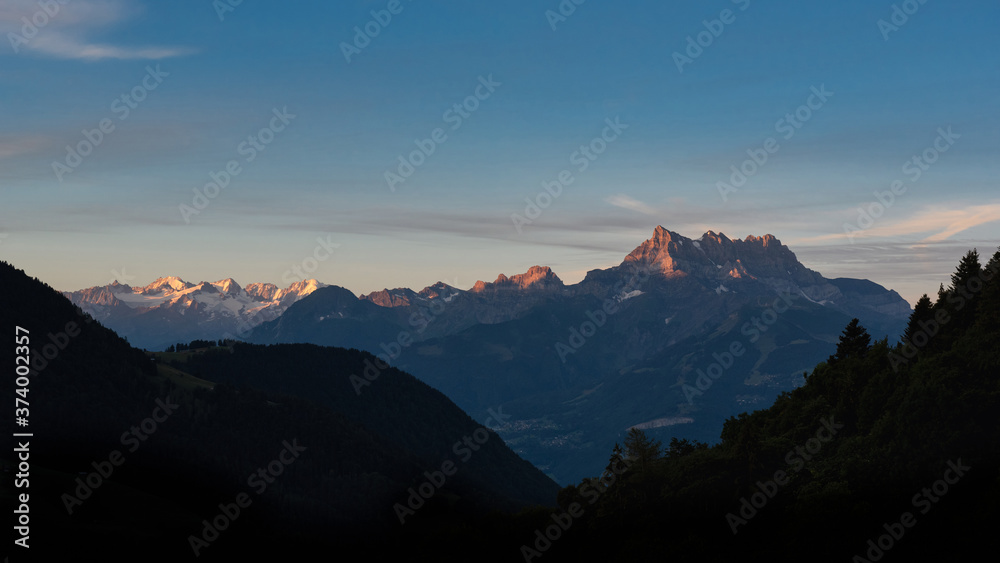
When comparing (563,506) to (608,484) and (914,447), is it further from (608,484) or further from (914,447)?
(914,447)

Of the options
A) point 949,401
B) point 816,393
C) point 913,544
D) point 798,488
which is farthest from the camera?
point 816,393

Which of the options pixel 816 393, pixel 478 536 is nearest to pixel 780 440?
pixel 816 393

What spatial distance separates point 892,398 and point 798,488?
26.5 metres

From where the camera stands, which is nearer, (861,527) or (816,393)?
(861,527)

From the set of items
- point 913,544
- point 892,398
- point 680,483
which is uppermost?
point 892,398

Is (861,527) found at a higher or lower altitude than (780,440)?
lower

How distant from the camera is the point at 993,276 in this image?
167m

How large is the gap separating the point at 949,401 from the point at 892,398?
15284mm

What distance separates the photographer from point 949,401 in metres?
148

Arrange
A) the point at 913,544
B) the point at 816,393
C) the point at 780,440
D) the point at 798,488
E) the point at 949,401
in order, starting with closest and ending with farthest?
1. the point at 913,544
2. the point at 949,401
3. the point at 798,488
4. the point at 780,440
5. the point at 816,393

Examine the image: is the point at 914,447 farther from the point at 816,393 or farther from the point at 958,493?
the point at 816,393

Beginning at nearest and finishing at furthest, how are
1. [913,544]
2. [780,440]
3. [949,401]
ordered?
[913,544]
[949,401]
[780,440]

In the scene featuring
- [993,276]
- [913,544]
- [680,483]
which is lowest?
[913,544]

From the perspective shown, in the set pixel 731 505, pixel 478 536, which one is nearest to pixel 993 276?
pixel 731 505
